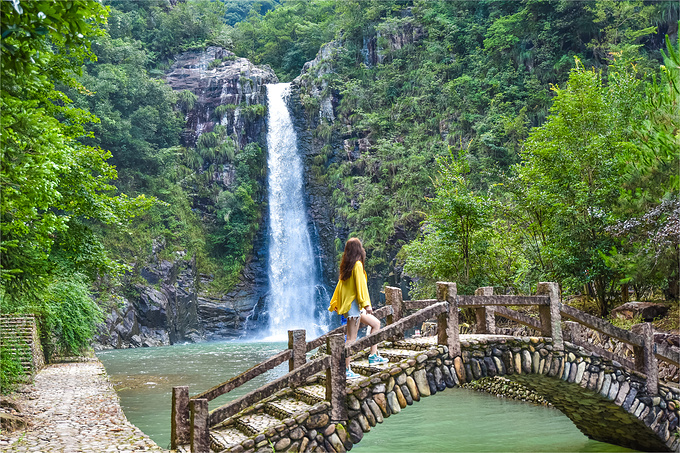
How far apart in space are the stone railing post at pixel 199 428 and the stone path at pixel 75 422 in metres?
1.41

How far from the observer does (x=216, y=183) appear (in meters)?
35.6

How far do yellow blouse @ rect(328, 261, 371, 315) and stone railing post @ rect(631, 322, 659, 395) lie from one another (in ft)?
13.7

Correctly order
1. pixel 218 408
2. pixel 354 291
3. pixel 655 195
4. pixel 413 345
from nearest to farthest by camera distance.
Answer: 1. pixel 218 408
2. pixel 354 291
3. pixel 413 345
4. pixel 655 195

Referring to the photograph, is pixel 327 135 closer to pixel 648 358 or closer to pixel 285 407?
pixel 648 358

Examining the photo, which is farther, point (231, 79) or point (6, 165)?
point (231, 79)

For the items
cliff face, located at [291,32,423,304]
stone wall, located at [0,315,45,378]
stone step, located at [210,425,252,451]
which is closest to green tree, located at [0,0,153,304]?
stone wall, located at [0,315,45,378]

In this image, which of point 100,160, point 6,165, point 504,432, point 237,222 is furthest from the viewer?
point 237,222

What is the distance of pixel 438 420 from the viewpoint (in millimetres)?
11258

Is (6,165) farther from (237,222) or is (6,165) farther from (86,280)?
(237,222)

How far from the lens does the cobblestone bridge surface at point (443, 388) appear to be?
6.04 meters

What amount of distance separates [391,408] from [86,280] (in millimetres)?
13613

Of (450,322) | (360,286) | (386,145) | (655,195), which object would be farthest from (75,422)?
(386,145)

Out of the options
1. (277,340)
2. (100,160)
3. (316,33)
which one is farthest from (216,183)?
(100,160)

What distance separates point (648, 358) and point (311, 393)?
16.4 feet
